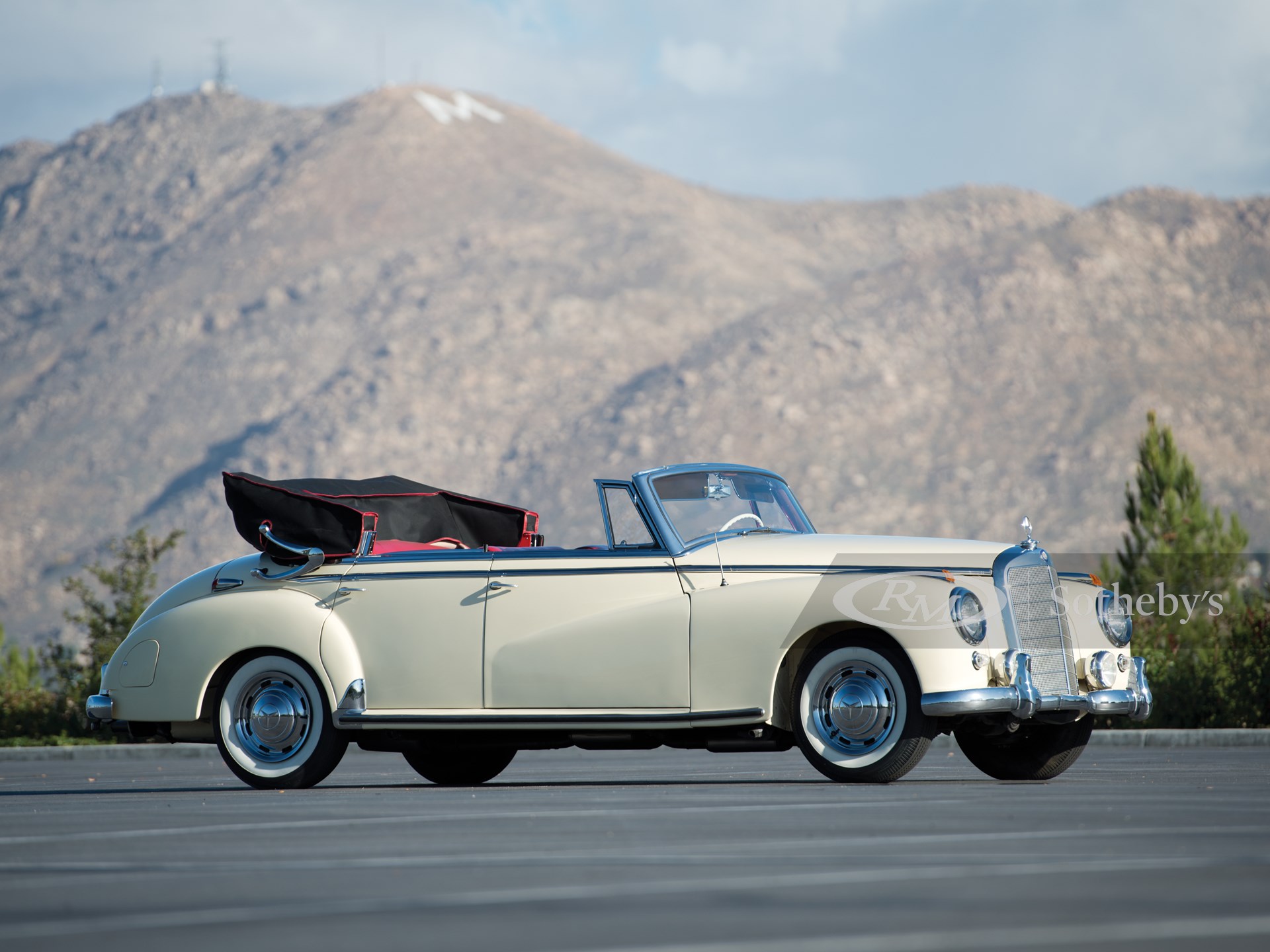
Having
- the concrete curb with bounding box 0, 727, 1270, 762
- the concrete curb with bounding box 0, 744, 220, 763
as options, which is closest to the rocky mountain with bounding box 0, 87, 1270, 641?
the concrete curb with bounding box 0, 727, 1270, 762

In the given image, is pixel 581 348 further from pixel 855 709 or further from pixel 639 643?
pixel 855 709

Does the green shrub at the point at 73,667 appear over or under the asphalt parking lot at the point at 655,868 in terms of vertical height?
over

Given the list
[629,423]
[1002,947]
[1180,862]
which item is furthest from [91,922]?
[629,423]

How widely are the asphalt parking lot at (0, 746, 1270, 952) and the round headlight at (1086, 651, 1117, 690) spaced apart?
2.03 ft

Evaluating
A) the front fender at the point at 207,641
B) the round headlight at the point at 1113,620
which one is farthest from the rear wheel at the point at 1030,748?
the front fender at the point at 207,641

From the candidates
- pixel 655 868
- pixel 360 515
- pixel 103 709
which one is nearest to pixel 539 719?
pixel 360 515

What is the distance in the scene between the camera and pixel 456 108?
173875 mm

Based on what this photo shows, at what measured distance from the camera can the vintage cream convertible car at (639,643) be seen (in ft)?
30.6

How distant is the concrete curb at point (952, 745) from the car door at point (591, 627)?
5.33 meters

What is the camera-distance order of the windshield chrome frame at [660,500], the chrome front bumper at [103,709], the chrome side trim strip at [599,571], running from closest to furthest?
1. the chrome side trim strip at [599,571]
2. the windshield chrome frame at [660,500]
3. the chrome front bumper at [103,709]

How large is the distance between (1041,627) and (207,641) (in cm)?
472

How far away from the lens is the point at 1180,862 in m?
5.67

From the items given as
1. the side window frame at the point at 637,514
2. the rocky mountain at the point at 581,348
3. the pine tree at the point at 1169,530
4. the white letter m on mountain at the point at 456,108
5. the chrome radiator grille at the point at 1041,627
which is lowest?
the chrome radiator grille at the point at 1041,627

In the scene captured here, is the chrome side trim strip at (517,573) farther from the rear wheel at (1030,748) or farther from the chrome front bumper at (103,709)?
the rear wheel at (1030,748)
